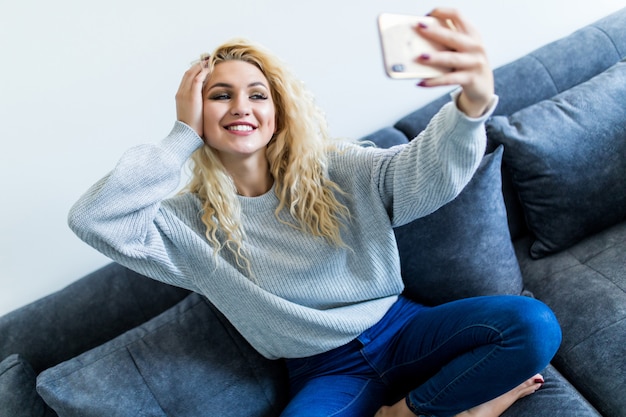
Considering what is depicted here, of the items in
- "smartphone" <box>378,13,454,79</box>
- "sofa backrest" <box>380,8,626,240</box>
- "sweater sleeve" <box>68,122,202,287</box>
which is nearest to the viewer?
"smartphone" <box>378,13,454,79</box>

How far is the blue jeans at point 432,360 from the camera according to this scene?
39.0 inches

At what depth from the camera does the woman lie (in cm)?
99

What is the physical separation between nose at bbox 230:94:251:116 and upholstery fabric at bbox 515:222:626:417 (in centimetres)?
98

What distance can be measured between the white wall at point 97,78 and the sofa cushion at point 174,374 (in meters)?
0.41

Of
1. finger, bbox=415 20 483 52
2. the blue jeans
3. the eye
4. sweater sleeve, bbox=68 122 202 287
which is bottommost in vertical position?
the blue jeans

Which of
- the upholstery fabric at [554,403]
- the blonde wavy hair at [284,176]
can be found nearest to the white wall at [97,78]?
the blonde wavy hair at [284,176]

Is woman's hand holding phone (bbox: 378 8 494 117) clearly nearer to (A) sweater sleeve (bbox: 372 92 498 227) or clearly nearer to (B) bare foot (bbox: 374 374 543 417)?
(A) sweater sleeve (bbox: 372 92 498 227)

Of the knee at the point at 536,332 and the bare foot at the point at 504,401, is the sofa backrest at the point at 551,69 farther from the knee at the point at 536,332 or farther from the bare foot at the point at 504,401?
the bare foot at the point at 504,401

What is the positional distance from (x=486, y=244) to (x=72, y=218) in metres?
1.04

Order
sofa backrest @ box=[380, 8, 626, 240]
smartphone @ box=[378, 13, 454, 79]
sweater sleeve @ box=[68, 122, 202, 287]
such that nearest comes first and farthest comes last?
1. smartphone @ box=[378, 13, 454, 79]
2. sweater sleeve @ box=[68, 122, 202, 287]
3. sofa backrest @ box=[380, 8, 626, 240]

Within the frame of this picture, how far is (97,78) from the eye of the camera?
1.29 metres

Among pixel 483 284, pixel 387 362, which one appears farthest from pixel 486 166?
pixel 387 362

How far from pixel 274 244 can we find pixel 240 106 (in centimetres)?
35

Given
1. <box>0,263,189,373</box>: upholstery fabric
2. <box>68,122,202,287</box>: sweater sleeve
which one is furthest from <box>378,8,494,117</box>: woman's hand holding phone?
<box>0,263,189,373</box>: upholstery fabric
